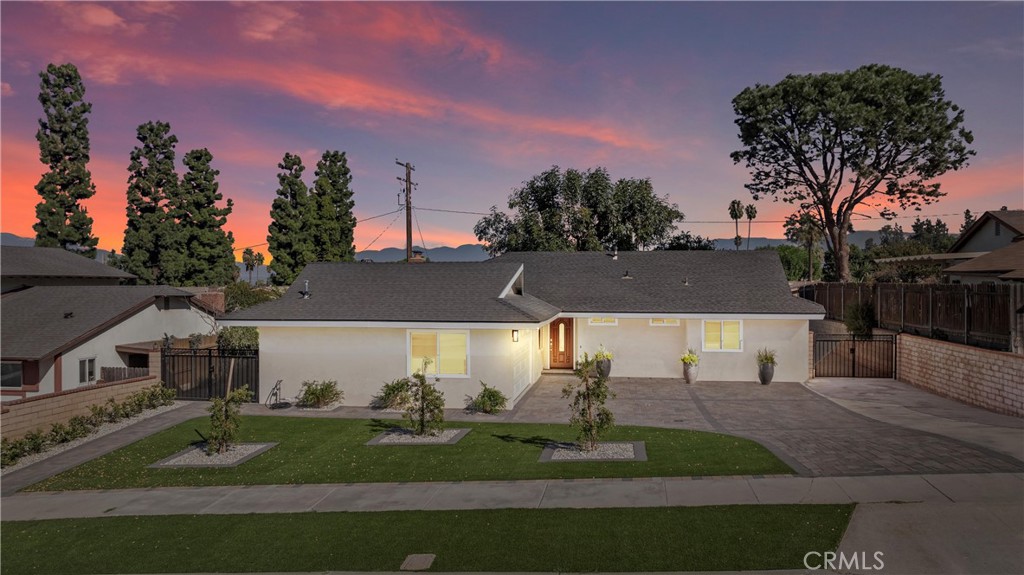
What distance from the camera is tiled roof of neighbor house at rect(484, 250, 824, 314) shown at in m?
23.8

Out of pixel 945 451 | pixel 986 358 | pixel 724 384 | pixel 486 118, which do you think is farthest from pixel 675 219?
pixel 945 451

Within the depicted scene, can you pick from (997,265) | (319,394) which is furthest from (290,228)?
(997,265)

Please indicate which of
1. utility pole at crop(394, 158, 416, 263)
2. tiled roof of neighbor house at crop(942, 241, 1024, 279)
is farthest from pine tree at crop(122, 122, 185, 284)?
tiled roof of neighbor house at crop(942, 241, 1024, 279)

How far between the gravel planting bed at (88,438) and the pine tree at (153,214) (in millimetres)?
31948

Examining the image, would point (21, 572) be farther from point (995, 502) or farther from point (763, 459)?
point (995, 502)

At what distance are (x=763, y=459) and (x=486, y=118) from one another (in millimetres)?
22787

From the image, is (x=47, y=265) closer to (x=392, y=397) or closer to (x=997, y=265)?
(x=392, y=397)

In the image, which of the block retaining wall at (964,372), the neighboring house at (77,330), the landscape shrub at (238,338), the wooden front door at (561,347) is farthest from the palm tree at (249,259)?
the block retaining wall at (964,372)

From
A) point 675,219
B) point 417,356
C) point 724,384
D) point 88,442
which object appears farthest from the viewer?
point 675,219

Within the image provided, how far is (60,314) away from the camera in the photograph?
25797mm

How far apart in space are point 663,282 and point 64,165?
1806 inches

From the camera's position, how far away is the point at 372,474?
508 inches

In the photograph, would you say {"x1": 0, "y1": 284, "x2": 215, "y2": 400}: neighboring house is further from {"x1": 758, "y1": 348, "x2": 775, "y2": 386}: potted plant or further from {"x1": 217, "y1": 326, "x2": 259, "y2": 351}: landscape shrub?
{"x1": 758, "y1": 348, "x2": 775, "y2": 386}: potted plant

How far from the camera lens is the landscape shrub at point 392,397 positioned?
19.2 m
